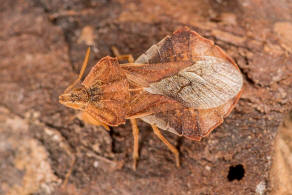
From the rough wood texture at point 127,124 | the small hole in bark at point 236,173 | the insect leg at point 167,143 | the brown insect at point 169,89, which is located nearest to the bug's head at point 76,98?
the brown insect at point 169,89

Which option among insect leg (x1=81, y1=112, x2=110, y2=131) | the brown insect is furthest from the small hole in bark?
insect leg (x1=81, y1=112, x2=110, y2=131)

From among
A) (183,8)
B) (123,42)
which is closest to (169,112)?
(123,42)

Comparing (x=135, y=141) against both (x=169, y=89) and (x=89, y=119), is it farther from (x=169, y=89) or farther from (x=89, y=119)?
(x=169, y=89)

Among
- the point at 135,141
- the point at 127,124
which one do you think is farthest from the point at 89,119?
the point at 135,141

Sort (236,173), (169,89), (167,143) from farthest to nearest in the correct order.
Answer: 1. (167,143)
2. (169,89)
3. (236,173)

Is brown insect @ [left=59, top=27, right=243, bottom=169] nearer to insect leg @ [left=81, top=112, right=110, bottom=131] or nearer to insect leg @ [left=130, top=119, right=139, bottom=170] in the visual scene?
insect leg @ [left=130, top=119, right=139, bottom=170]

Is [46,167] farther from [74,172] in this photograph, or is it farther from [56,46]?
[56,46]
